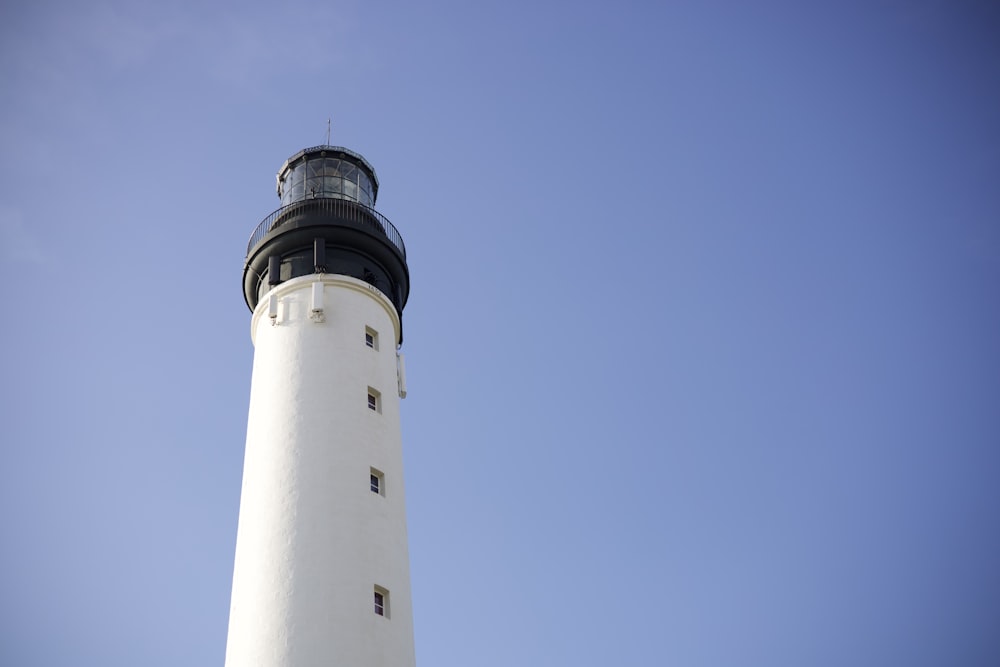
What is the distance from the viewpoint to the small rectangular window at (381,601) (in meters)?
26.4

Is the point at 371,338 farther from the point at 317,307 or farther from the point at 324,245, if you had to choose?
the point at 324,245

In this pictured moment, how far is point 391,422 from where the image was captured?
102 feet

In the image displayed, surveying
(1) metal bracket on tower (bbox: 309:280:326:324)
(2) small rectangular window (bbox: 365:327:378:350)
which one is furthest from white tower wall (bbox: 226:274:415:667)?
(2) small rectangular window (bbox: 365:327:378:350)

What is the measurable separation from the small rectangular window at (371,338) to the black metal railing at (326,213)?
4095 mm

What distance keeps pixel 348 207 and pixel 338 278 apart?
121 inches

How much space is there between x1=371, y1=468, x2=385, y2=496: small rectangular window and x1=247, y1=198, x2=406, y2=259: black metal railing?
9.35 meters

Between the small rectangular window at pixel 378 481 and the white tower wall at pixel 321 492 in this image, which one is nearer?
the white tower wall at pixel 321 492

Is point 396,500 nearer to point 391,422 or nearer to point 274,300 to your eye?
point 391,422

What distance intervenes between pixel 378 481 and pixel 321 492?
2110 mm

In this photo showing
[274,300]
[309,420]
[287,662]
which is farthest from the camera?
[274,300]

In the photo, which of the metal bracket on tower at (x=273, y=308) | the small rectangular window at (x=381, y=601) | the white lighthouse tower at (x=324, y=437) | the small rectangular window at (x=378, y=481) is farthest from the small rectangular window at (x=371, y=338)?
the small rectangular window at (x=381, y=601)

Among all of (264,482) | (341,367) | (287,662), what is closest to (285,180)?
(341,367)

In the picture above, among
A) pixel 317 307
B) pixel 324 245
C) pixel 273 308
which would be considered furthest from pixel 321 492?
pixel 324 245

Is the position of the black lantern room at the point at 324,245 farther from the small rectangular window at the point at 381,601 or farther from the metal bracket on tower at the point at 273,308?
the small rectangular window at the point at 381,601
